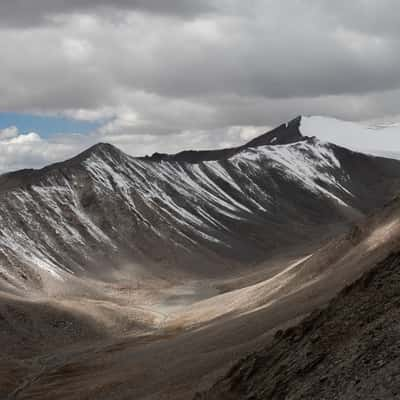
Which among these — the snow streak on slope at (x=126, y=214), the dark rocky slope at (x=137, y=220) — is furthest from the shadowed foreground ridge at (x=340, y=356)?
the snow streak on slope at (x=126, y=214)

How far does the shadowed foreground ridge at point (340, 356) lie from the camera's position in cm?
1689

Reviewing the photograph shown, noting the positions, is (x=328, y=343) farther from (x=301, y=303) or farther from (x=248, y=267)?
(x=248, y=267)

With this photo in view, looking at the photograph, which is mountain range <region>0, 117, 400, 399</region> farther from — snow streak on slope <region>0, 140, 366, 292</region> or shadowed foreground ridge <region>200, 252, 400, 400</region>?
snow streak on slope <region>0, 140, 366, 292</region>

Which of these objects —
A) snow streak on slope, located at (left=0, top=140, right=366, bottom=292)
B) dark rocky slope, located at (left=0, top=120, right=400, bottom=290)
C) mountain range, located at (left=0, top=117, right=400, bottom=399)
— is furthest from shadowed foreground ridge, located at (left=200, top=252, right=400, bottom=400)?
snow streak on slope, located at (left=0, top=140, right=366, bottom=292)

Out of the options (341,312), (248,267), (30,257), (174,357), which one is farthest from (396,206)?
(248,267)

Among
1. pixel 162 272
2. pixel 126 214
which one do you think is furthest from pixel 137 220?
pixel 162 272

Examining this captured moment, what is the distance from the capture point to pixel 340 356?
19.3 m

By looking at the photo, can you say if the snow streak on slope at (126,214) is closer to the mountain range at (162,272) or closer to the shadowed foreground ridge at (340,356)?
the mountain range at (162,272)

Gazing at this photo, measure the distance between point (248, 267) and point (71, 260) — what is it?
39019mm

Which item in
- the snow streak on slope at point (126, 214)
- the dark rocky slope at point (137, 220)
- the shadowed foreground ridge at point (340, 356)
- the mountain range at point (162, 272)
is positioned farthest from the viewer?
the snow streak on slope at point (126, 214)

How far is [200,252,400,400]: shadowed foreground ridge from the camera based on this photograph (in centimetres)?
1689

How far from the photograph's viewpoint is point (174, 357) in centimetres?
4134

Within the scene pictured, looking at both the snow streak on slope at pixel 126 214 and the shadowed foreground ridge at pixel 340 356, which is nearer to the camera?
the shadowed foreground ridge at pixel 340 356

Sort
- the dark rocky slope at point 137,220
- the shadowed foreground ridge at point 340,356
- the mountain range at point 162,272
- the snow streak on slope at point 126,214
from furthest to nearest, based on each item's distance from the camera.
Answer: the snow streak on slope at point 126,214 < the dark rocky slope at point 137,220 < the mountain range at point 162,272 < the shadowed foreground ridge at point 340,356
